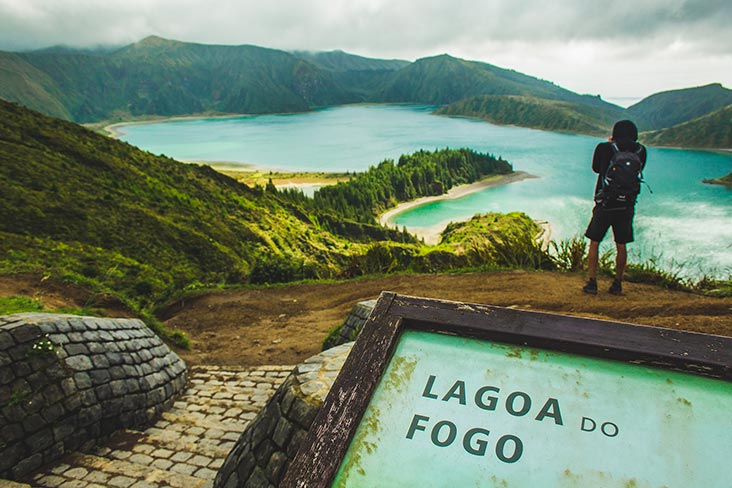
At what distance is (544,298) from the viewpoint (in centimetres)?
678

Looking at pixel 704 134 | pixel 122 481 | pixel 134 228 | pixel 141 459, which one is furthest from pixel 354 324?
pixel 704 134

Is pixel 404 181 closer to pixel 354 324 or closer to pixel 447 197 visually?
pixel 447 197

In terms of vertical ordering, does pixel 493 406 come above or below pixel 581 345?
below

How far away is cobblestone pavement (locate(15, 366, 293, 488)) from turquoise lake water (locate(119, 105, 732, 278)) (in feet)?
21.1

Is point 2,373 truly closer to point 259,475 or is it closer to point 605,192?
point 259,475

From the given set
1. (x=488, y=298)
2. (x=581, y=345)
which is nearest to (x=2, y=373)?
(x=581, y=345)

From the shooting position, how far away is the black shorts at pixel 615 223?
5441mm

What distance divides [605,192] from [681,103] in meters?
194

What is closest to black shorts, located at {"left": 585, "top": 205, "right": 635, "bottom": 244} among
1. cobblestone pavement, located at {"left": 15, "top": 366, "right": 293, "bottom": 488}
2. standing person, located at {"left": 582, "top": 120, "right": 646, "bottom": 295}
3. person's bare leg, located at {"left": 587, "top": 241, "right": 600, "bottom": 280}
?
standing person, located at {"left": 582, "top": 120, "right": 646, "bottom": 295}

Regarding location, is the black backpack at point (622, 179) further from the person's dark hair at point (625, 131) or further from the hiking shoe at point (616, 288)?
the hiking shoe at point (616, 288)

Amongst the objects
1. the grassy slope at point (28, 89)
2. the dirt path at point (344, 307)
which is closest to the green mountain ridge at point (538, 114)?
the dirt path at point (344, 307)

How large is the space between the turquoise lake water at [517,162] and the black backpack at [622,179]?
9.11 feet

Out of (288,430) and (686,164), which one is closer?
(288,430)

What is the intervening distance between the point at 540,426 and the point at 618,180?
4165mm
